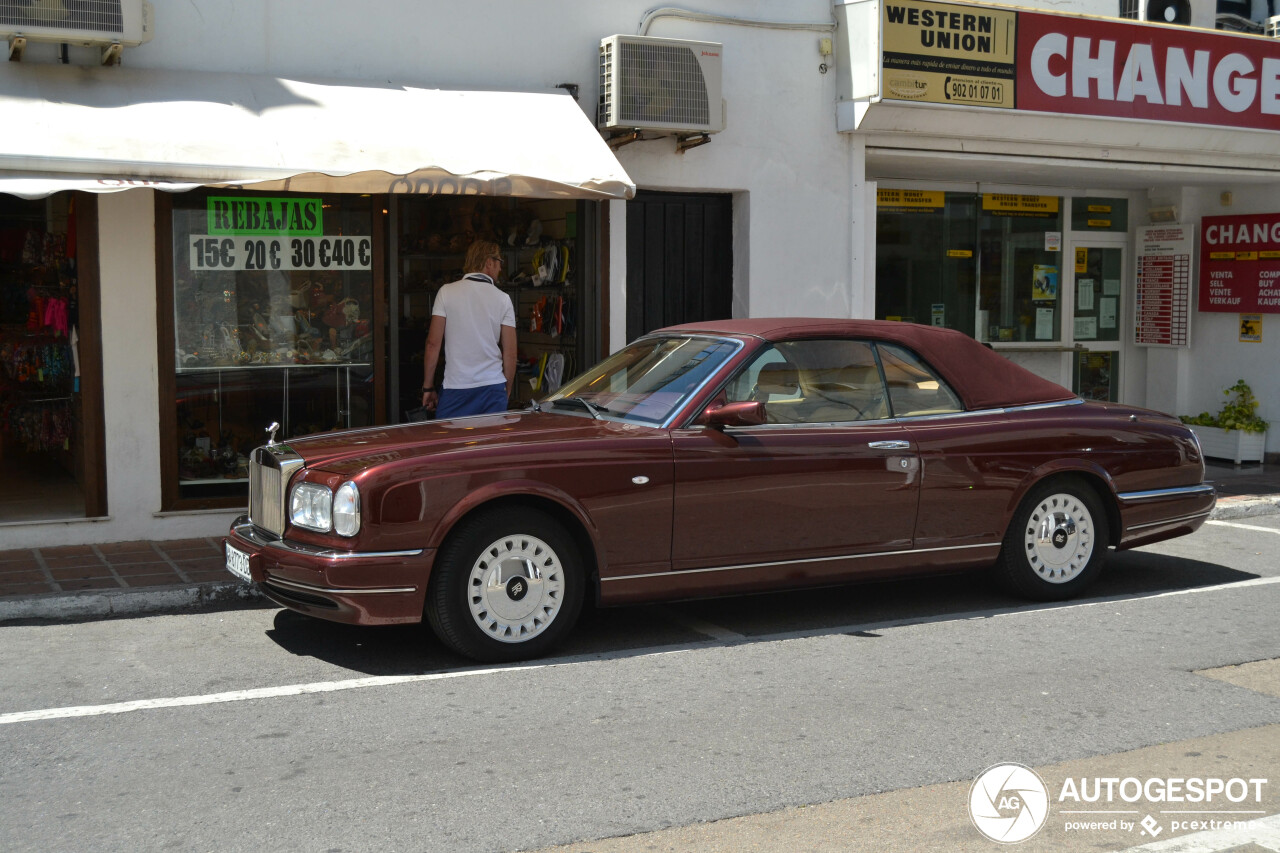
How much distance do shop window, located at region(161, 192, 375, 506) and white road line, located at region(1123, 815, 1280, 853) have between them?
22.8 feet

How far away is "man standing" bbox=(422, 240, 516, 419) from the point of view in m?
8.91

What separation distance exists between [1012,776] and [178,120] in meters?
6.46

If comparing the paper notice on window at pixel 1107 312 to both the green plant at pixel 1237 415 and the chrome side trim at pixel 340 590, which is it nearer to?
the green plant at pixel 1237 415

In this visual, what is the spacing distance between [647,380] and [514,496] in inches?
49.1

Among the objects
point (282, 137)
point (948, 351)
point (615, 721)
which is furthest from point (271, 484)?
point (948, 351)

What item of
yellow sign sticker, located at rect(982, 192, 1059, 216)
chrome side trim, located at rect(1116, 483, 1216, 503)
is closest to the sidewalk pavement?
chrome side trim, located at rect(1116, 483, 1216, 503)

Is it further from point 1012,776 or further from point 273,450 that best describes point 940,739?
point 273,450

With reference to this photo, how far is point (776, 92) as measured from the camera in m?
10.9

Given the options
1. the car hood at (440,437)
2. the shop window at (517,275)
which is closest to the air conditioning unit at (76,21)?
the shop window at (517,275)

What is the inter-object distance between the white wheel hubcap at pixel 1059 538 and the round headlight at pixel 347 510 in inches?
146

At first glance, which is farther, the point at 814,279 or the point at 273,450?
the point at 814,279

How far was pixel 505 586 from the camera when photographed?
19.3ft

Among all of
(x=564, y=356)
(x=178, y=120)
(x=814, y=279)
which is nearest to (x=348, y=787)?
(x=178, y=120)

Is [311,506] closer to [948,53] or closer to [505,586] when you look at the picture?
[505,586]
